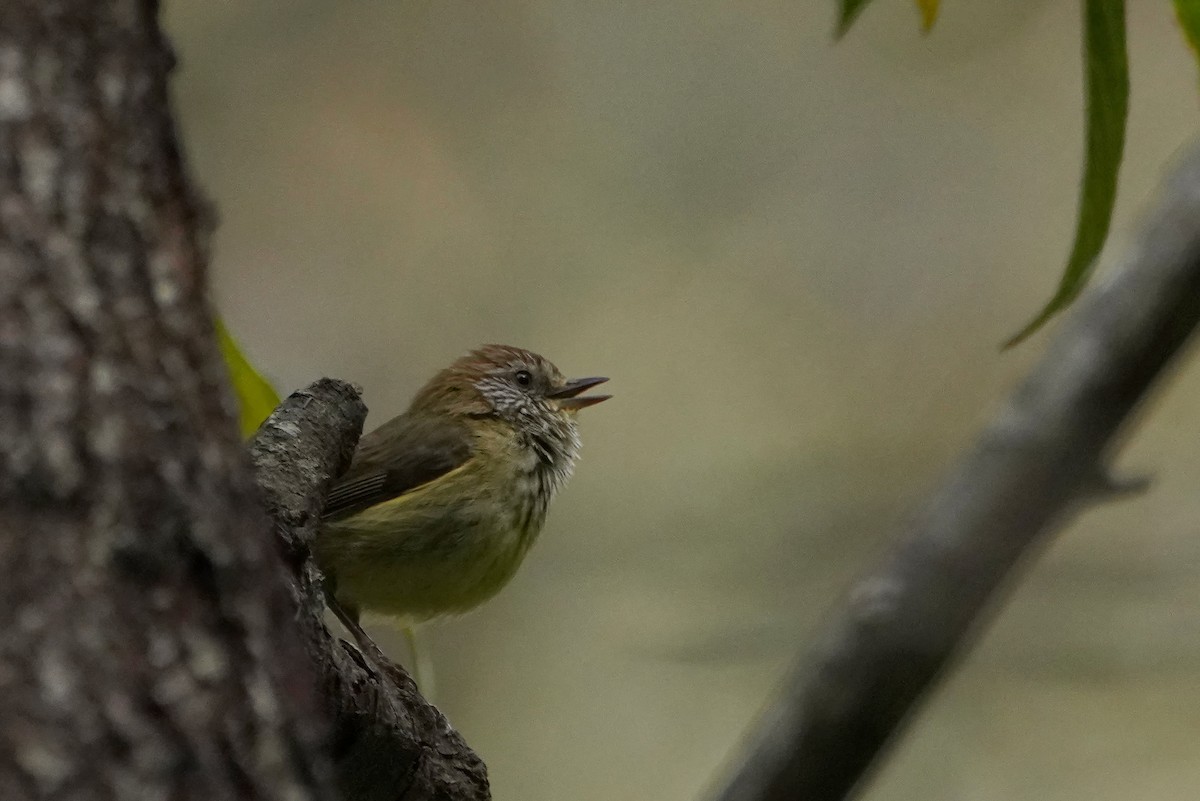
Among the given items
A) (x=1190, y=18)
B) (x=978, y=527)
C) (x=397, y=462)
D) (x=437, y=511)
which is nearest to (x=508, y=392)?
(x=397, y=462)

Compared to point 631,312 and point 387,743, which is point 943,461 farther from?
point 387,743

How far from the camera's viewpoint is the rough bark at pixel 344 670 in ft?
9.36

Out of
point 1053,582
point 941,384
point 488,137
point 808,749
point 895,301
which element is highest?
point 488,137

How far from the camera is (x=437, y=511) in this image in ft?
15.9

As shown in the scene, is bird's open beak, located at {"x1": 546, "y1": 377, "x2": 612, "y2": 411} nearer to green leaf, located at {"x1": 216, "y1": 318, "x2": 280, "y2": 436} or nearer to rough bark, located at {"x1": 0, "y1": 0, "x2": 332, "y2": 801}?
green leaf, located at {"x1": 216, "y1": 318, "x2": 280, "y2": 436}

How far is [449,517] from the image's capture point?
485 centimetres

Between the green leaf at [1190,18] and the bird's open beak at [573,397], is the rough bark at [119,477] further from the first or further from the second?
the bird's open beak at [573,397]

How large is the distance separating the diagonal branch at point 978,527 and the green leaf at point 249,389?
3.79ft

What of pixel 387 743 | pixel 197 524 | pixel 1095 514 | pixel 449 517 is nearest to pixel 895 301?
pixel 1095 514

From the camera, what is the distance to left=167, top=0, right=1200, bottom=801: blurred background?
829 cm

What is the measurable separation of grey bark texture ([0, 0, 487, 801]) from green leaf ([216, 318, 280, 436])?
1.20 metres

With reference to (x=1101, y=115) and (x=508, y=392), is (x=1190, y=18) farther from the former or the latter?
(x=508, y=392)

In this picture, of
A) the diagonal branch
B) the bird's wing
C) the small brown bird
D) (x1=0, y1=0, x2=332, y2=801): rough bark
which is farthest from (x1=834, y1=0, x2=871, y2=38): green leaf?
the bird's wing

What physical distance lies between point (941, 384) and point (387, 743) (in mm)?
6534
